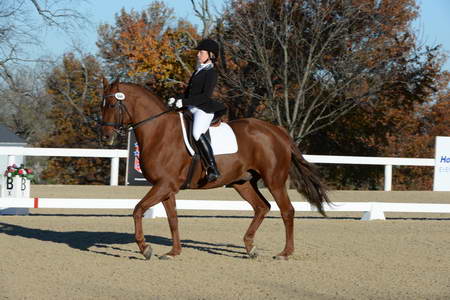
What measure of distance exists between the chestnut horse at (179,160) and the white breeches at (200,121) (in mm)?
203

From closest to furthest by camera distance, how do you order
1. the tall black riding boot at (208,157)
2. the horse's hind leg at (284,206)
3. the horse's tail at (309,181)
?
the tall black riding boot at (208,157) < the horse's hind leg at (284,206) < the horse's tail at (309,181)

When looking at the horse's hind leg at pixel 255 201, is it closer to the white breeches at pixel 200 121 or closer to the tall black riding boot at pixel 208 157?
the tall black riding boot at pixel 208 157

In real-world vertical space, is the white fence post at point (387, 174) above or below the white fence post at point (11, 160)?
below

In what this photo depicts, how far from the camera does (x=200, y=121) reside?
779 centimetres

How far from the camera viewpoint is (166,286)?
617 cm

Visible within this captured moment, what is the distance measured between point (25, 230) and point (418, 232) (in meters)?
6.36

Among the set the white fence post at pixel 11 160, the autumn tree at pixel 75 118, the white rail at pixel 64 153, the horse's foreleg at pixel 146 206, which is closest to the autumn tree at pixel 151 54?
the autumn tree at pixel 75 118

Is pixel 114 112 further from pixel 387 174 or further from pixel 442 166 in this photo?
pixel 387 174

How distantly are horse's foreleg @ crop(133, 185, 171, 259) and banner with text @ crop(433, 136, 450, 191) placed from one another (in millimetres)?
10916

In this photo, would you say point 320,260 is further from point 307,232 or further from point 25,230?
point 25,230

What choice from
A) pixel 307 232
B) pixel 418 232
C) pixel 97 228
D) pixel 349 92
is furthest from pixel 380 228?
pixel 349 92

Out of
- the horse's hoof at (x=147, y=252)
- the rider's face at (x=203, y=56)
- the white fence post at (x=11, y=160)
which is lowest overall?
the horse's hoof at (x=147, y=252)

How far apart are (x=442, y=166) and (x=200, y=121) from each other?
10.9m

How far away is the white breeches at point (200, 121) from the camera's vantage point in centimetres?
776
